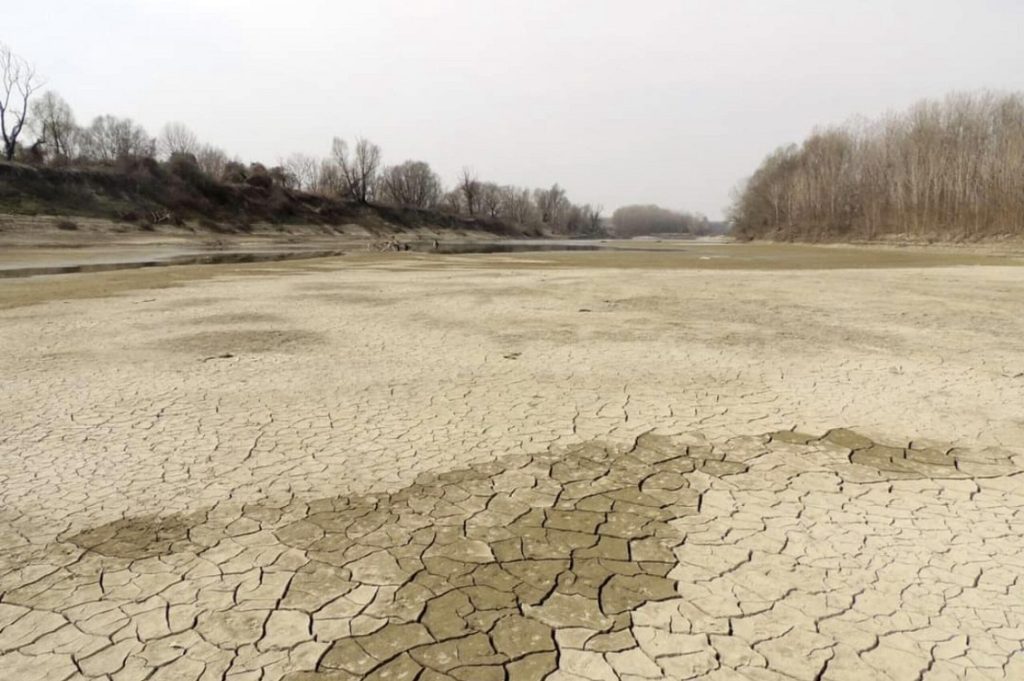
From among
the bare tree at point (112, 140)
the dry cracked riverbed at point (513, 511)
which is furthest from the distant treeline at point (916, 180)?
the bare tree at point (112, 140)

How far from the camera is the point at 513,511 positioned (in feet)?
11.6

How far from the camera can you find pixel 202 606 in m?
2.61

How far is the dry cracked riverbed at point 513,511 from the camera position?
2354 mm

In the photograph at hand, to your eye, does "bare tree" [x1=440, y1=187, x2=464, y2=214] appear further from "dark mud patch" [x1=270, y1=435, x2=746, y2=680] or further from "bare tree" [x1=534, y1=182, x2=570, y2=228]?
"dark mud patch" [x1=270, y1=435, x2=746, y2=680]

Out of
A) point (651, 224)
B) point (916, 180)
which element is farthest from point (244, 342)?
point (651, 224)

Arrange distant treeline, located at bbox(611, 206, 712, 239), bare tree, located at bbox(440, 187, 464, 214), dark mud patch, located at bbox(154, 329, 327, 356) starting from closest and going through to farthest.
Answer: dark mud patch, located at bbox(154, 329, 327, 356) < bare tree, located at bbox(440, 187, 464, 214) < distant treeline, located at bbox(611, 206, 712, 239)

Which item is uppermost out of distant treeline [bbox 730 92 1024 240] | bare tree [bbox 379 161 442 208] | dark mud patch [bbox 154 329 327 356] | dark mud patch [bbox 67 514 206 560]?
bare tree [bbox 379 161 442 208]

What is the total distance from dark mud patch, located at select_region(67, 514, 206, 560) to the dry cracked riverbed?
0.02 meters

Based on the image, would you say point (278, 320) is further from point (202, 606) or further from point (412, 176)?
point (412, 176)

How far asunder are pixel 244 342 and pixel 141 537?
5.88 m

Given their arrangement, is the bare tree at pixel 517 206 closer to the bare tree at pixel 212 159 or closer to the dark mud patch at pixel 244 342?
the bare tree at pixel 212 159

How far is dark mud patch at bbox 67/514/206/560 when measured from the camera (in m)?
3.08

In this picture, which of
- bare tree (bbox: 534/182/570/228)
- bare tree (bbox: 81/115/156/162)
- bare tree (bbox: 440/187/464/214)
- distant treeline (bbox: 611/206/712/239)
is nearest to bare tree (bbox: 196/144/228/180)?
bare tree (bbox: 81/115/156/162)

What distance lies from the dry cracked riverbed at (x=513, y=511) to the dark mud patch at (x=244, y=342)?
176mm
